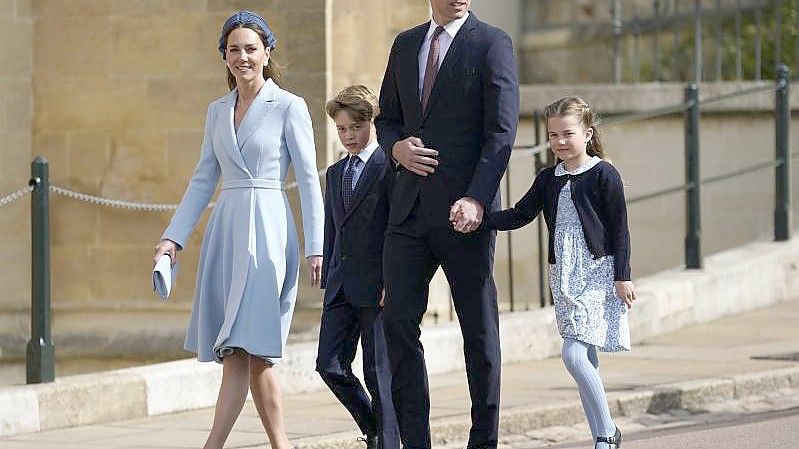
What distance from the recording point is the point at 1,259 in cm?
1055

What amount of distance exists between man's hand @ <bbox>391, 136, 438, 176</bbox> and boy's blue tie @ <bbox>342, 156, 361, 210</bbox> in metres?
0.58

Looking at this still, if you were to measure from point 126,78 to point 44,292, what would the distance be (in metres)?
2.49

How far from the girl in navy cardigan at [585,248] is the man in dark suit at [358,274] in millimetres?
564

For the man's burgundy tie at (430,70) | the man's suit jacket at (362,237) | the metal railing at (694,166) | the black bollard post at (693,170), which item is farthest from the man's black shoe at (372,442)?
the black bollard post at (693,170)

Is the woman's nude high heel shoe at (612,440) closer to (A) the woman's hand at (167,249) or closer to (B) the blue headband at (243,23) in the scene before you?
(A) the woman's hand at (167,249)

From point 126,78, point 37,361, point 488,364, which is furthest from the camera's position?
point 126,78

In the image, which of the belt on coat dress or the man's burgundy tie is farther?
the belt on coat dress

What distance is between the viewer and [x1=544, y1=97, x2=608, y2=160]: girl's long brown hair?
6711 millimetres

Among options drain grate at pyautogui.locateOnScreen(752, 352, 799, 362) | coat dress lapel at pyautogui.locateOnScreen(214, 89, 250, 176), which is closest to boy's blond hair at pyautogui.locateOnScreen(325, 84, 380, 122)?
coat dress lapel at pyautogui.locateOnScreen(214, 89, 250, 176)

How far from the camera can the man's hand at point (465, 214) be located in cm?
612

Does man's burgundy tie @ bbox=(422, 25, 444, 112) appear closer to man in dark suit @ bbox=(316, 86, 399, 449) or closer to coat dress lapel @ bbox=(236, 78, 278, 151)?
man in dark suit @ bbox=(316, 86, 399, 449)

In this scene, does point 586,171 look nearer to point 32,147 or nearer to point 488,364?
point 488,364

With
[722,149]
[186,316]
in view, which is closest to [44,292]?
[186,316]

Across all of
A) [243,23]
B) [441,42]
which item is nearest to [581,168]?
[441,42]
